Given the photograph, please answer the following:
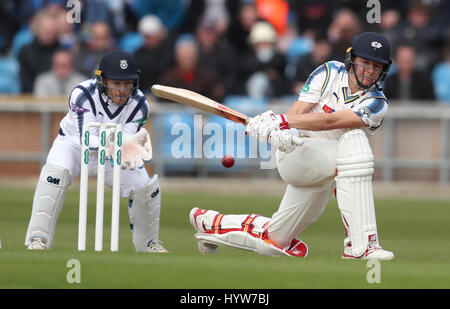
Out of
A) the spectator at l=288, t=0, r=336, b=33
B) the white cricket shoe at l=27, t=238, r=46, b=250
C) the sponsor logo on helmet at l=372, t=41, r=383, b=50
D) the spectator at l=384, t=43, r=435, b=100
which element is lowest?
the white cricket shoe at l=27, t=238, r=46, b=250

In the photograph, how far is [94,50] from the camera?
53.3 ft

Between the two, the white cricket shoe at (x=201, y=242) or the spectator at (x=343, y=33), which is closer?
the white cricket shoe at (x=201, y=242)

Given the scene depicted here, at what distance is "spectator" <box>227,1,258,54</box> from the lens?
16.8m

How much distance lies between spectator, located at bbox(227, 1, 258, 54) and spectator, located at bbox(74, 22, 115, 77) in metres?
2.08

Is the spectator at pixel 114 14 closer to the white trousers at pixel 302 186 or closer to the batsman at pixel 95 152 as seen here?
the batsman at pixel 95 152

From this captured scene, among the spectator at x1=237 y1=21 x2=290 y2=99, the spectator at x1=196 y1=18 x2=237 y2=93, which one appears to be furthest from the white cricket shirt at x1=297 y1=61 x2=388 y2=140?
the spectator at x1=196 y1=18 x2=237 y2=93

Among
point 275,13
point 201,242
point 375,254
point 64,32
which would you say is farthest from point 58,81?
point 375,254

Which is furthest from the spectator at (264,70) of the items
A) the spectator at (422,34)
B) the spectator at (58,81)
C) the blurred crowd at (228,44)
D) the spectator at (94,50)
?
the spectator at (58,81)

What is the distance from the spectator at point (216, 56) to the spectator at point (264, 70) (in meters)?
0.23

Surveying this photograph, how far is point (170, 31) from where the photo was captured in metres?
17.3

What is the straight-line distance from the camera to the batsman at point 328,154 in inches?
281

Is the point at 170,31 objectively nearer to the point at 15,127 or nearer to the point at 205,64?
the point at 205,64

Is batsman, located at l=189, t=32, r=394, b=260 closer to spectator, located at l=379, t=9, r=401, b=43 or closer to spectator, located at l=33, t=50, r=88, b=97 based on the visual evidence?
spectator, located at l=33, t=50, r=88, b=97
